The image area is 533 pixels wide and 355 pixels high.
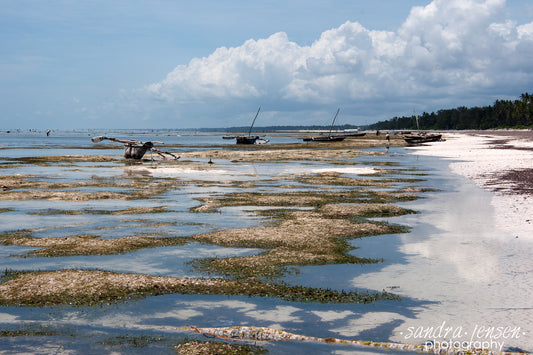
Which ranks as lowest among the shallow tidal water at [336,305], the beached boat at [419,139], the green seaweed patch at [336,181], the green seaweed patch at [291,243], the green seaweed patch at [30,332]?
the shallow tidal water at [336,305]

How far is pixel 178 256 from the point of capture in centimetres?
1415

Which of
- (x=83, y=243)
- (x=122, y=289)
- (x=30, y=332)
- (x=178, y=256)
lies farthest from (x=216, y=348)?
(x=83, y=243)

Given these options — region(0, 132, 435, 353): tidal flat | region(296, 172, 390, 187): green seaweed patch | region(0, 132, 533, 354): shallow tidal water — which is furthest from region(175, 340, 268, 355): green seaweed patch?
region(296, 172, 390, 187): green seaweed patch

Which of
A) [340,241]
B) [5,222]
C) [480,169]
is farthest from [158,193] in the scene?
[480,169]

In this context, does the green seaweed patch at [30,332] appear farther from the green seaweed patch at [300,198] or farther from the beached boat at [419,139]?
the beached boat at [419,139]

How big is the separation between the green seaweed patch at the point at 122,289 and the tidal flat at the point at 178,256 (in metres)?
0.03

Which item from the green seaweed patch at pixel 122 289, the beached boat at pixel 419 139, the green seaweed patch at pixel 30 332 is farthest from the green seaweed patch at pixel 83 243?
the beached boat at pixel 419 139

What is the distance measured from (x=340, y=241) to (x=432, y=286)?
4653 millimetres

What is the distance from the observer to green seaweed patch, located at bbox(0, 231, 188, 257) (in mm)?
14494

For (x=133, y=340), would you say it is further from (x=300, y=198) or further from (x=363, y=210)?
(x=300, y=198)

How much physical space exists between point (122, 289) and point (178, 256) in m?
A: 3.29

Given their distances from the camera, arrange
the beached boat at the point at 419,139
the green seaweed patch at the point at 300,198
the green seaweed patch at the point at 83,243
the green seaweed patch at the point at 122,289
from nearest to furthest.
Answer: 1. the green seaweed patch at the point at 122,289
2. the green seaweed patch at the point at 83,243
3. the green seaweed patch at the point at 300,198
4. the beached boat at the point at 419,139

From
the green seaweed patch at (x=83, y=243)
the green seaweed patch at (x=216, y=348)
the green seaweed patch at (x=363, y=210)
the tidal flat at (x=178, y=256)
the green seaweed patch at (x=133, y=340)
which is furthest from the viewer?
the green seaweed patch at (x=363, y=210)

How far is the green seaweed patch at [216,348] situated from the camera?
7965 mm
